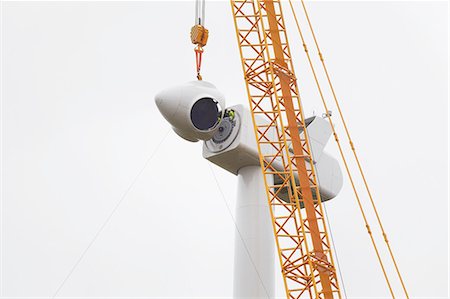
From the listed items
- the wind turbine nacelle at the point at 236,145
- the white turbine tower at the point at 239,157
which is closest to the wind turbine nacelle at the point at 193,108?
the white turbine tower at the point at 239,157

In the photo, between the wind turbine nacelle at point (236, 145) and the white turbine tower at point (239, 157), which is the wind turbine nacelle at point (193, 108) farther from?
the wind turbine nacelle at point (236, 145)

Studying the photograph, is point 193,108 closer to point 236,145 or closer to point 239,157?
point 236,145

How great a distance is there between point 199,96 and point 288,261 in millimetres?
6958

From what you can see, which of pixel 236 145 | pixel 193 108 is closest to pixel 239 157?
pixel 236 145

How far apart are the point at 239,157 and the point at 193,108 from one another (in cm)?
316

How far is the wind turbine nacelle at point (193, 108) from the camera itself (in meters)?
22.6

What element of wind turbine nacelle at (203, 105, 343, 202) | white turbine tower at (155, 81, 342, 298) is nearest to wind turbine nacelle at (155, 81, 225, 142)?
white turbine tower at (155, 81, 342, 298)

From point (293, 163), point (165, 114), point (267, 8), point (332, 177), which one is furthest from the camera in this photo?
point (332, 177)

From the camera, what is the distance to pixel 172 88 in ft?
75.0

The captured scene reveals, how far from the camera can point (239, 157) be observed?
24.9 m

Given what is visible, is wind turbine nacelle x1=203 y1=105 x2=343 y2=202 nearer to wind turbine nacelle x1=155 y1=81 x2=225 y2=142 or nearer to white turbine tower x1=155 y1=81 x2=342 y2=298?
white turbine tower x1=155 y1=81 x2=342 y2=298

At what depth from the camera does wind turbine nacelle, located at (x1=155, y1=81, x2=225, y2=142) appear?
2262 cm

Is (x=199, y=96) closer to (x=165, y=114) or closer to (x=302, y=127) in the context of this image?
(x=165, y=114)

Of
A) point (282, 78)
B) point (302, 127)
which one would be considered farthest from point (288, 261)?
point (282, 78)
